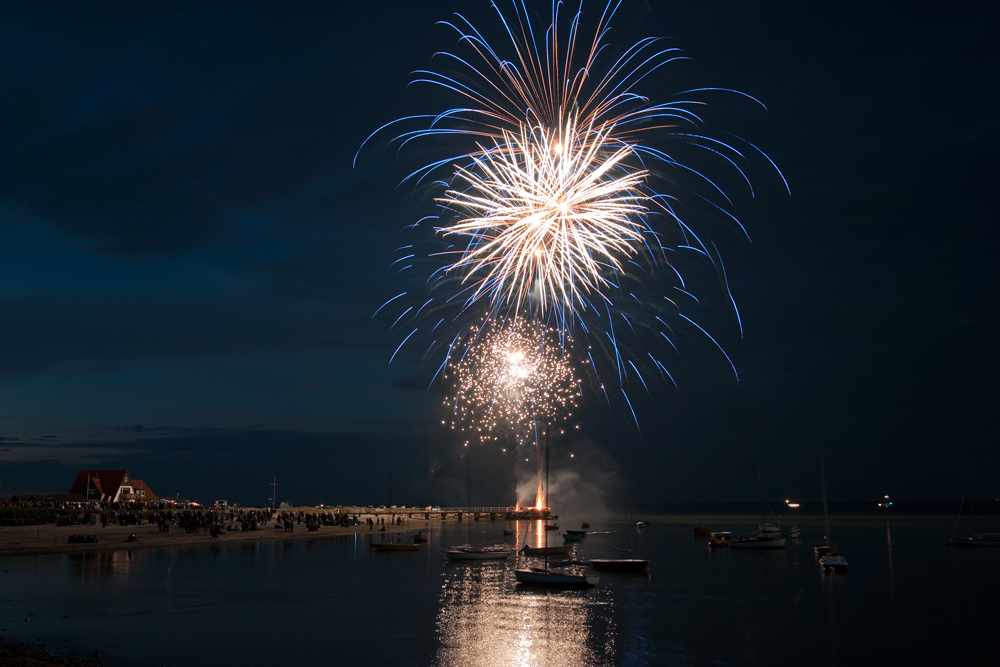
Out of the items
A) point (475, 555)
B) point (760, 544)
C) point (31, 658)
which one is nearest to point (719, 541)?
point (760, 544)

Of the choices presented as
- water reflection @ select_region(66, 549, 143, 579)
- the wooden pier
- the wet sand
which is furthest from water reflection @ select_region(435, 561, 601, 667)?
the wooden pier

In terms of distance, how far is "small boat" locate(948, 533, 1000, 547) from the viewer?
260 ft

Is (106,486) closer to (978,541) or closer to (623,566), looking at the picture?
(623,566)

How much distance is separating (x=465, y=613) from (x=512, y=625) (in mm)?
3772

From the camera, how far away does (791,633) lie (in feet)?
103

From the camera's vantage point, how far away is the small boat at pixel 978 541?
260 feet

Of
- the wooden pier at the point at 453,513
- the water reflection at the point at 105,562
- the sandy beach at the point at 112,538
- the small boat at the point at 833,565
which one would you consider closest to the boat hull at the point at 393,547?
the sandy beach at the point at 112,538

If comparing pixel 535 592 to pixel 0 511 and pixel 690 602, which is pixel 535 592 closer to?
pixel 690 602

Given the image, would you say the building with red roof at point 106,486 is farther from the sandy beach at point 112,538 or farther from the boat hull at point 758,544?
the boat hull at point 758,544

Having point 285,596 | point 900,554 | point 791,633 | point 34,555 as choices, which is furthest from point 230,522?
point 900,554

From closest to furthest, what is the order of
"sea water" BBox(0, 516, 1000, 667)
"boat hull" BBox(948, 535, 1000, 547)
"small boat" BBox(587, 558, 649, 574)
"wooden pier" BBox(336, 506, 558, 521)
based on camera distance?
"sea water" BBox(0, 516, 1000, 667) < "small boat" BBox(587, 558, 649, 574) < "boat hull" BBox(948, 535, 1000, 547) < "wooden pier" BBox(336, 506, 558, 521)

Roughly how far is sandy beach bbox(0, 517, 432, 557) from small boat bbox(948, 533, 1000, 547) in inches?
2755

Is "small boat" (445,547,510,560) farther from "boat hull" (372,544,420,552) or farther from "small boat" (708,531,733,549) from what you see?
"small boat" (708,531,733,549)

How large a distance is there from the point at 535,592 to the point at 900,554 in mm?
48490
